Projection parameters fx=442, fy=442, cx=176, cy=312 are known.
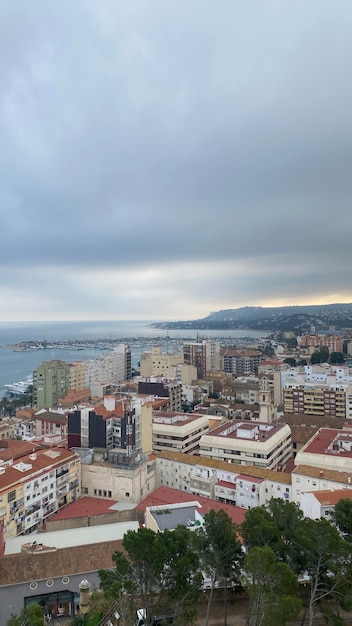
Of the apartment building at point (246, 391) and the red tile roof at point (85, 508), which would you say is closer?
the red tile roof at point (85, 508)

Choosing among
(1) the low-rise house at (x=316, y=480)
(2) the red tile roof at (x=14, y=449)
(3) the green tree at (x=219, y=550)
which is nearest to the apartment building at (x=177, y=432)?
(2) the red tile roof at (x=14, y=449)

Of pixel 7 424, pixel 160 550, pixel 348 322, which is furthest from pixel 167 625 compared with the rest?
pixel 348 322

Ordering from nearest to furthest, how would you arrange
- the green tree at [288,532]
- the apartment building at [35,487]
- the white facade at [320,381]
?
the green tree at [288,532], the apartment building at [35,487], the white facade at [320,381]

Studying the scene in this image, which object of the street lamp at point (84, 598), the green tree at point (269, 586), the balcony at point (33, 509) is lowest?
the balcony at point (33, 509)

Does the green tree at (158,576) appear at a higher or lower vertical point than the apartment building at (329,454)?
higher

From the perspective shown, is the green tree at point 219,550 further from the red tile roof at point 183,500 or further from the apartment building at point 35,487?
the apartment building at point 35,487

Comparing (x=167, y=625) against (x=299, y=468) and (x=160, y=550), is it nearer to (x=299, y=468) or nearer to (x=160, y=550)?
(x=160, y=550)

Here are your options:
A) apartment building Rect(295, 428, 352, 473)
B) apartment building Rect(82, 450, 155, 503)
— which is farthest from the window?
apartment building Rect(295, 428, 352, 473)

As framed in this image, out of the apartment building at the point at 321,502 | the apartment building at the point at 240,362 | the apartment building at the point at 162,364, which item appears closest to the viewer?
the apartment building at the point at 321,502
